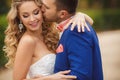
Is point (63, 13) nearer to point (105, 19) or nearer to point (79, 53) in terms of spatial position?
point (79, 53)

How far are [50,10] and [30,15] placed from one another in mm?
217

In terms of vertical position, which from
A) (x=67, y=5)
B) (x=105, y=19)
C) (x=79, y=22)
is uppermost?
(x=67, y=5)

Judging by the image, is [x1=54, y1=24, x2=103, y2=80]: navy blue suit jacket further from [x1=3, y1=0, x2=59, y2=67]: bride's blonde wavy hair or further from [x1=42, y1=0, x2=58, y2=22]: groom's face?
[x1=3, y1=0, x2=59, y2=67]: bride's blonde wavy hair

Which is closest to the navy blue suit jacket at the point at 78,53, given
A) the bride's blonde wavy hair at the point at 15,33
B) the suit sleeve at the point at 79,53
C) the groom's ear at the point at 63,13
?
the suit sleeve at the point at 79,53

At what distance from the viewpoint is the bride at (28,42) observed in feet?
14.0

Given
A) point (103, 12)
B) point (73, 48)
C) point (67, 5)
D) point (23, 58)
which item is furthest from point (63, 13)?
point (103, 12)

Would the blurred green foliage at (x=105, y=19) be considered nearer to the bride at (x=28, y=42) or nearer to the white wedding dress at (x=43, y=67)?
the bride at (x=28, y=42)

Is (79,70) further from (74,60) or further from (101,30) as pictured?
(101,30)

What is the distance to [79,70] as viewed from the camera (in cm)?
392

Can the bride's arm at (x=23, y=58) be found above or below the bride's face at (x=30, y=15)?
below

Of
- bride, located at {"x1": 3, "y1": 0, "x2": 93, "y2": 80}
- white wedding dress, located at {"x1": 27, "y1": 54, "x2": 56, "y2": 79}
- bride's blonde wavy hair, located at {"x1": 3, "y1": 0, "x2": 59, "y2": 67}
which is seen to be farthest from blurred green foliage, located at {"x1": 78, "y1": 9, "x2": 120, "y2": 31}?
white wedding dress, located at {"x1": 27, "y1": 54, "x2": 56, "y2": 79}

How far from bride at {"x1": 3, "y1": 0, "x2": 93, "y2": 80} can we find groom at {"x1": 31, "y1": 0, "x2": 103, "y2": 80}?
16 cm

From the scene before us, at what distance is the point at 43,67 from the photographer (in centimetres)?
437

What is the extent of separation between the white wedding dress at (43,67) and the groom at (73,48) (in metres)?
0.25
